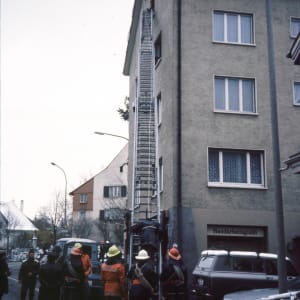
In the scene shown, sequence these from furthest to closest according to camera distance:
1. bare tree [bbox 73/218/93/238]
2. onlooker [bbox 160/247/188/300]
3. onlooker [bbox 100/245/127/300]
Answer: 1. bare tree [bbox 73/218/93/238]
2. onlooker [bbox 160/247/188/300]
3. onlooker [bbox 100/245/127/300]

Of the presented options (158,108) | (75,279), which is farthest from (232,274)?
(158,108)

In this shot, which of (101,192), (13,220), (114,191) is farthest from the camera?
(13,220)

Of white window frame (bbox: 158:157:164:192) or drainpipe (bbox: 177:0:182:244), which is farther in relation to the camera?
white window frame (bbox: 158:157:164:192)

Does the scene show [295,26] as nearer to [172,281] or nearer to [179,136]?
[179,136]

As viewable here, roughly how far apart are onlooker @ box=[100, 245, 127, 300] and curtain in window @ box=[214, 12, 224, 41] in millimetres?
A: 12429

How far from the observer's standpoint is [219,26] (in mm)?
20438

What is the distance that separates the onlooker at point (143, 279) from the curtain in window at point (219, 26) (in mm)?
12894

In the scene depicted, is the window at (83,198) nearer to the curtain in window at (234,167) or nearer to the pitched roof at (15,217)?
the pitched roof at (15,217)

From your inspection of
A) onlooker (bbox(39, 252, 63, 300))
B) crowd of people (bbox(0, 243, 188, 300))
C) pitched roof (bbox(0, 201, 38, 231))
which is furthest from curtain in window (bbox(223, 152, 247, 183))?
pitched roof (bbox(0, 201, 38, 231))

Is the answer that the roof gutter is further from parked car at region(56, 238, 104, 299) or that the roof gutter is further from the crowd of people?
the crowd of people

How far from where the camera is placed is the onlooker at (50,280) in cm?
1223

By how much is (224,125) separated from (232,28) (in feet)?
13.8

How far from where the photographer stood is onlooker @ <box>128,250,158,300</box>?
929 centimetres

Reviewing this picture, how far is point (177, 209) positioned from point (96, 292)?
4.21m
